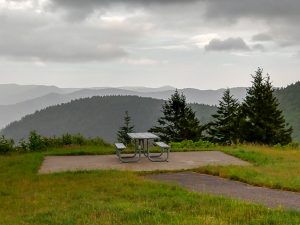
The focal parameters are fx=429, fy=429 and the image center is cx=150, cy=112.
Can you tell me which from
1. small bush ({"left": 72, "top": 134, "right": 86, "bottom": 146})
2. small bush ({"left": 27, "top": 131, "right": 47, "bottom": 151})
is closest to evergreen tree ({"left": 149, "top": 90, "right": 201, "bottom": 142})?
small bush ({"left": 72, "top": 134, "right": 86, "bottom": 146})

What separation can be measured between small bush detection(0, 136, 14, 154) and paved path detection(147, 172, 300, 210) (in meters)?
9.34

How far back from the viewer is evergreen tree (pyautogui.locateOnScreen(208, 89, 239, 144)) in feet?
171

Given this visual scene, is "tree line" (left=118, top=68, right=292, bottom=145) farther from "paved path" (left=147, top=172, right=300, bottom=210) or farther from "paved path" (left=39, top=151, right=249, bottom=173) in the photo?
"paved path" (left=147, top=172, right=300, bottom=210)

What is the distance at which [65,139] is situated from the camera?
20.8 meters

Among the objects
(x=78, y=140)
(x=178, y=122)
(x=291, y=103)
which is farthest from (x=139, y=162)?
(x=291, y=103)

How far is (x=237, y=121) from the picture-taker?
51.6 metres

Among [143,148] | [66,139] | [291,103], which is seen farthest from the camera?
[291,103]

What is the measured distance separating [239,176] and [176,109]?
40.0m

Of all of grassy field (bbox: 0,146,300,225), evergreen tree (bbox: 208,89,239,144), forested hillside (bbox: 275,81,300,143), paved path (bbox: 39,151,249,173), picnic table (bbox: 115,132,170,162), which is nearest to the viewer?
grassy field (bbox: 0,146,300,225)

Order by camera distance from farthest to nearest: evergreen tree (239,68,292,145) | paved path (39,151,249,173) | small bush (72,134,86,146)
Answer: evergreen tree (239,68,292,145) → small bush (72,134,86,146) → paved path (39,151,249,173)

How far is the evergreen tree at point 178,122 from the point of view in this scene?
165ft

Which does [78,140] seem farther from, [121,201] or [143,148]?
[121,201]

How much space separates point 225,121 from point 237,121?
7.08ft

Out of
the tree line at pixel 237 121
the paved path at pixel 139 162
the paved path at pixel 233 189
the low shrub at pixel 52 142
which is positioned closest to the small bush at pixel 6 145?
the low shrub at pixel 52 142
